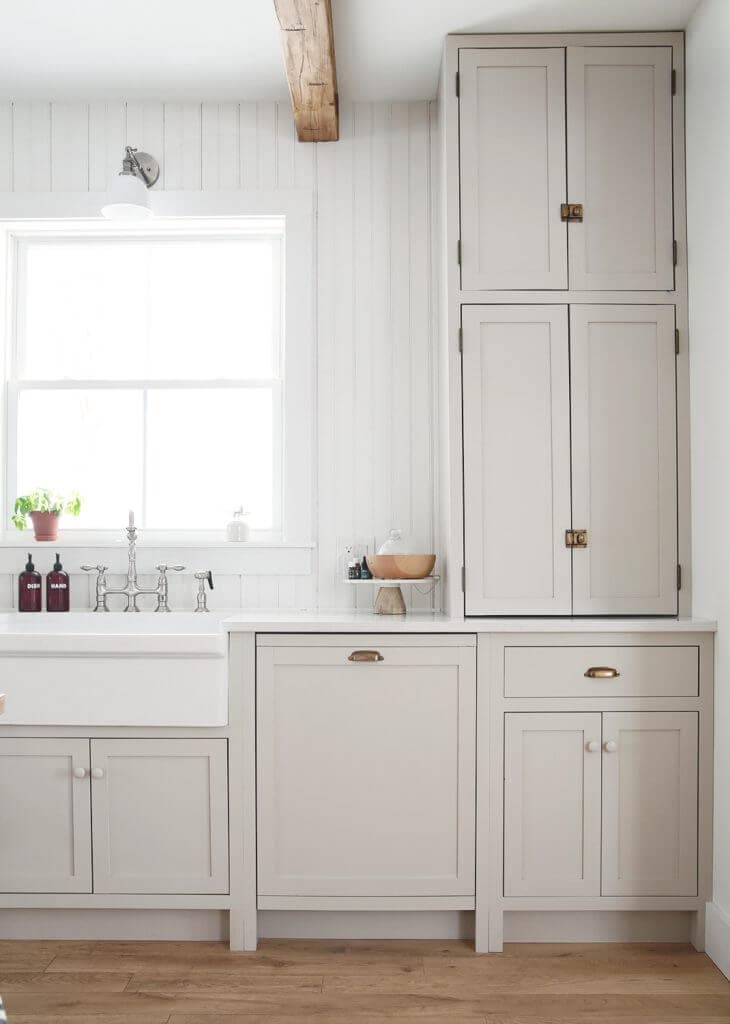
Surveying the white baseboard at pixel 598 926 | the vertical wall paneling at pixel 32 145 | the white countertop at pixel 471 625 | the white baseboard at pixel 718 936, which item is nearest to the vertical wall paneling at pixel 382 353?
the white countertop at pixel 471 625

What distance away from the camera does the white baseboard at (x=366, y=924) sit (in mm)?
2641

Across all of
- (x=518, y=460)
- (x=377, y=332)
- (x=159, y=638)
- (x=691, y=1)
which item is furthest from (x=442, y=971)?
(x=691, y=1)

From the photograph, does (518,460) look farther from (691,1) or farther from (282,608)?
(691,1)

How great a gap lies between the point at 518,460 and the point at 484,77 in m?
1.22

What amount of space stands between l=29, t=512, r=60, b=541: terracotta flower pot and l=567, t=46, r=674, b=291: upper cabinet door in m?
2.04

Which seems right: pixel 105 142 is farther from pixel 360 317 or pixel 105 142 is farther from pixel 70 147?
pixel 360 317

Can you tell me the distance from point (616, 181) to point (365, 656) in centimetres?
169

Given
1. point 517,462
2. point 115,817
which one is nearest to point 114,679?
point 115,817

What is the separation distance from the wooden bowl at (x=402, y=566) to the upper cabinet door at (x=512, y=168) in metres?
0.90

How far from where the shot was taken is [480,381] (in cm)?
268

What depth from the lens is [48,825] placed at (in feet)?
8.46

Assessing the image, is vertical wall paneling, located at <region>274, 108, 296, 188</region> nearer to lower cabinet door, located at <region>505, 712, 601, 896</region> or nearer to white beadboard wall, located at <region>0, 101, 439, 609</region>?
white beadboard wall, located at <region>0, 101, 439, 609</region>

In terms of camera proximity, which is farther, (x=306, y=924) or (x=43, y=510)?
(x=43, y=510)

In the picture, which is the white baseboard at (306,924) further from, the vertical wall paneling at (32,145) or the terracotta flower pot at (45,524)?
the vertical wall paneling at (32,145)
